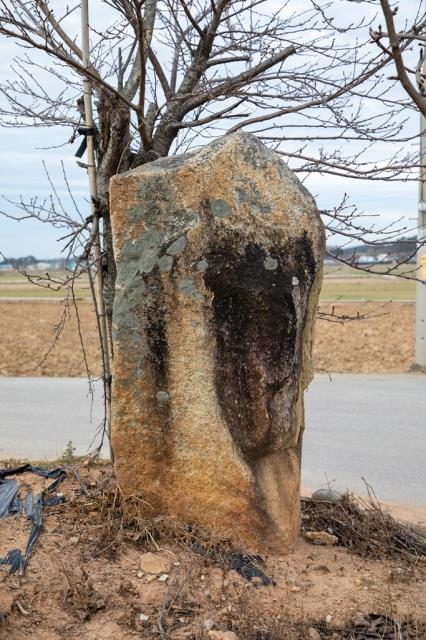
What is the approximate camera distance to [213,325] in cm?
458

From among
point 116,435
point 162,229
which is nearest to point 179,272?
point 162,229

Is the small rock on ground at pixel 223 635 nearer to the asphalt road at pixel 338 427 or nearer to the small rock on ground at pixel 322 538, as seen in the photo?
the small rock on ground at pixel 322 538

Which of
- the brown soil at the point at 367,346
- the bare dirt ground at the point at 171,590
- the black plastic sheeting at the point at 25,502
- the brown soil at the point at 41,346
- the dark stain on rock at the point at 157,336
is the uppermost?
the dark stain on rock at the point at 157,336

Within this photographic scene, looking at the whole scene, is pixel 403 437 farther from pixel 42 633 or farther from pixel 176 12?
pixel 42 633

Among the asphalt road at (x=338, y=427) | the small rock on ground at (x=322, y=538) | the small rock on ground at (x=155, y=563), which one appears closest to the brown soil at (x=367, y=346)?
the asphalt road at (x=338, y=427)

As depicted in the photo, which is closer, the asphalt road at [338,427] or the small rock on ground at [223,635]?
the small rock on ground at [223,635]

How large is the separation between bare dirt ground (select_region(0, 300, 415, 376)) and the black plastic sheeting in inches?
178

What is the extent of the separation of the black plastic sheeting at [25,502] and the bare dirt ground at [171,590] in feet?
0.20

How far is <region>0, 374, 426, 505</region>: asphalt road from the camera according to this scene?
721cm

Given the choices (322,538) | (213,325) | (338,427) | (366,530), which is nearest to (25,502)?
(213,325)

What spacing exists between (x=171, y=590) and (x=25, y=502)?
1421mm

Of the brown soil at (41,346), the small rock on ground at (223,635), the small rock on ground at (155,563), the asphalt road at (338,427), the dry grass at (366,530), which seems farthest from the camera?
the brown soil at (41,346)

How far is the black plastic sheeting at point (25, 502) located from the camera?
14.4 ft

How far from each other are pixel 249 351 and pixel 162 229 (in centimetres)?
85
